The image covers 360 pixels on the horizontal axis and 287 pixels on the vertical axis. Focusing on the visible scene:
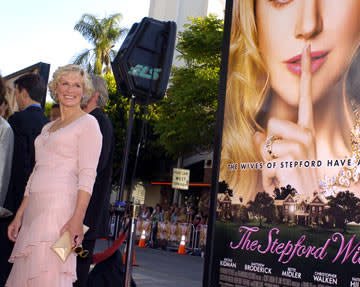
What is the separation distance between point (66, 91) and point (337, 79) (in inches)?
78.1

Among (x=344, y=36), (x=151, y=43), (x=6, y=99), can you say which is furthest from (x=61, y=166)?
(x=151, y=43)

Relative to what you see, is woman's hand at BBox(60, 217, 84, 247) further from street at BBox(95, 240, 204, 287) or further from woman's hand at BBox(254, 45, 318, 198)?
street at BBox(95, 240, 204, 287)

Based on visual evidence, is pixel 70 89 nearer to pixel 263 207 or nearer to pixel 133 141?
pixel 263 207

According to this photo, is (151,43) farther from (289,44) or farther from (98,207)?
(98,207)

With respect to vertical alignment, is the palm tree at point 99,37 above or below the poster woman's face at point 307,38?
above

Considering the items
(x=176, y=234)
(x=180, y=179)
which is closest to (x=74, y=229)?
(x=180, y=179)

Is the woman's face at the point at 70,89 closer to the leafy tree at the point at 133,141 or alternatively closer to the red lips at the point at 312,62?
the red lips at the point at 312,62

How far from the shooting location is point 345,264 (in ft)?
11.5

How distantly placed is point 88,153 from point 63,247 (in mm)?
505

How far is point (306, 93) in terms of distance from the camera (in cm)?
392

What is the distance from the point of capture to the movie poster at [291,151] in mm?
3584

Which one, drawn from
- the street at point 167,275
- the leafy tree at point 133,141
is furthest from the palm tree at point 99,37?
the street at point 167,275

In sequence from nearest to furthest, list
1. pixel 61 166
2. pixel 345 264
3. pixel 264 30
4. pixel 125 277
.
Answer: pixel 61 166 < pixel 345 264 < pixel 125 277 < pixel 264 30

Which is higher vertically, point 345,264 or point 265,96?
point 265,96
